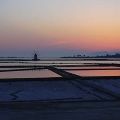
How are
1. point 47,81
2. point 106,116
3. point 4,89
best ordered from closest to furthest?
point 106,116 < point 4,89 < point 47,81

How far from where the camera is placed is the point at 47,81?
2448 cm

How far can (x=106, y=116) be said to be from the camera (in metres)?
10.7

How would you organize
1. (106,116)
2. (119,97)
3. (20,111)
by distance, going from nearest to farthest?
1. (106,116)
2. (20,111)
3. (119,97)

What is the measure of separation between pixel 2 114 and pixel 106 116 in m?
3.06

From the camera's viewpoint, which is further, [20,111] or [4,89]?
[4,89]

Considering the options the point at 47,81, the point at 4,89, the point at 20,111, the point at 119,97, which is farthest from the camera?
the point at 47,81

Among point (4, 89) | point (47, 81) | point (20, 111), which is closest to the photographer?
point (20, 111)

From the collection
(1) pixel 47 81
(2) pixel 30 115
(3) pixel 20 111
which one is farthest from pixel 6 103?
(1) pixel 47 81

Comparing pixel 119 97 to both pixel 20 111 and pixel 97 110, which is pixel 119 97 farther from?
pixel 20 111

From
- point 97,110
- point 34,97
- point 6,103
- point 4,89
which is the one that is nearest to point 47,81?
point 4,89

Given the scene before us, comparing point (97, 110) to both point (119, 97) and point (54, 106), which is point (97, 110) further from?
point (119, 97)

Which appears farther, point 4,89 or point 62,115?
point 4,89

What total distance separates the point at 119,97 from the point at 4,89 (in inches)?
255

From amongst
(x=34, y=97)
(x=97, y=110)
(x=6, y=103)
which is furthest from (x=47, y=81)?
(x=97, y=110)
